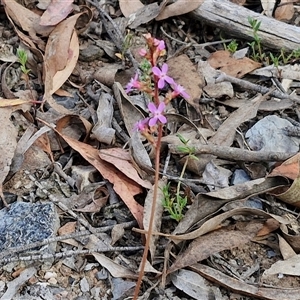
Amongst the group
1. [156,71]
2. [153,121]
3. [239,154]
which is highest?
[156,71]

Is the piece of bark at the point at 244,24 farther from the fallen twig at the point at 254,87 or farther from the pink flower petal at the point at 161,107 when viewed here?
the pink flower petal at the point at 161,107

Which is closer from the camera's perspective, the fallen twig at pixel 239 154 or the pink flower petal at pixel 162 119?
the pink flower petal at pixel 162 119

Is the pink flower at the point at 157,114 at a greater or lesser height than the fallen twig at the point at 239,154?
greater

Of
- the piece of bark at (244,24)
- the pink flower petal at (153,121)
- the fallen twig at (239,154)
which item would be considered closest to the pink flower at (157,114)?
the pink flower petal at (153,121)

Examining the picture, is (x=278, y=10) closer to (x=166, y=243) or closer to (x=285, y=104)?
(x=285, y=104)

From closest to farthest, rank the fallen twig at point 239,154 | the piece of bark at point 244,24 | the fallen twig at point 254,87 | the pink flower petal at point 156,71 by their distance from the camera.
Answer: the pink flower petal at point 156,71 < the fallen twig at point 239,154 < the fallen twig at point 254,87 < the piece of bark at point 244,24

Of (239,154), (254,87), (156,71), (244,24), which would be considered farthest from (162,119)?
(244,24)

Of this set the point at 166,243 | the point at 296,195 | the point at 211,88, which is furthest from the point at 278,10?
the point at 166,243

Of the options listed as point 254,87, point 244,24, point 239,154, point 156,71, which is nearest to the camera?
point 156,71

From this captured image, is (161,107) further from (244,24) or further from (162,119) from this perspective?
(244,24)
